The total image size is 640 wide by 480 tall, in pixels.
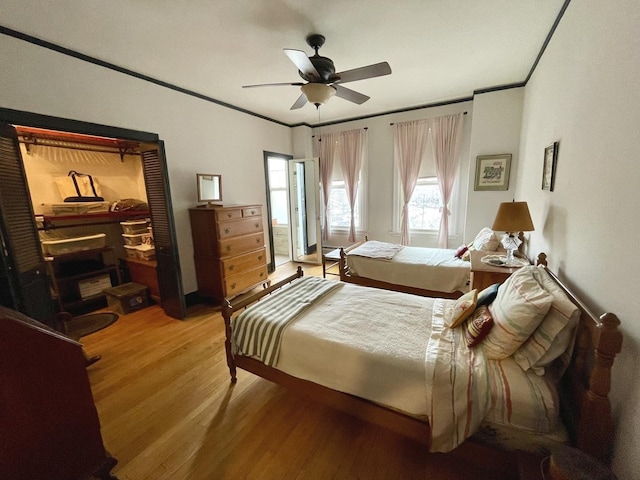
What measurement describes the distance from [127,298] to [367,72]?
3.61 meters

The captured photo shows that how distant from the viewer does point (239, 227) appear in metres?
3.37

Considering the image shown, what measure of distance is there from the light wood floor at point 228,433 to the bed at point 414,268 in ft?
5.64

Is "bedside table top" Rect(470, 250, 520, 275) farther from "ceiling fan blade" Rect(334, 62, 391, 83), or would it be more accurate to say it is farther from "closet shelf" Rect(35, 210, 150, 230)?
"closet shelf" Rect(35, 210, 150, 230)

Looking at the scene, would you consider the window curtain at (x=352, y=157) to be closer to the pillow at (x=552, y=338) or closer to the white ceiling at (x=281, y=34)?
the white ceiling at (x=281, y=34)

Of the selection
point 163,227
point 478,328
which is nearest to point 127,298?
point 163,227

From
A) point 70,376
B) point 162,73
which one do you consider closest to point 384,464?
point 70,376

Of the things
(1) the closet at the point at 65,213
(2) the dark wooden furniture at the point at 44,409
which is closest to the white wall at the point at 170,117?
(1) the closet at the point at 65,213

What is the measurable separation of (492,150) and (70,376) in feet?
15.0

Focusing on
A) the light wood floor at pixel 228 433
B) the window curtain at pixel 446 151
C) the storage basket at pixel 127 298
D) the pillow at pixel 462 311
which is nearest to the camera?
the light wood floor at pixel 228 433

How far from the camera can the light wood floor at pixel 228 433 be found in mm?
1308

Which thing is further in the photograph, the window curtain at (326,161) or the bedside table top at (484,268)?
the window curtain at (326,161)

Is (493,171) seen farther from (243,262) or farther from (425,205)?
(243,262)

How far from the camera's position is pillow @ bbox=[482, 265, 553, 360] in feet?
3.86

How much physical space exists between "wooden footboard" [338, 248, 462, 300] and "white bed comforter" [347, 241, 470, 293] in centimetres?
4
